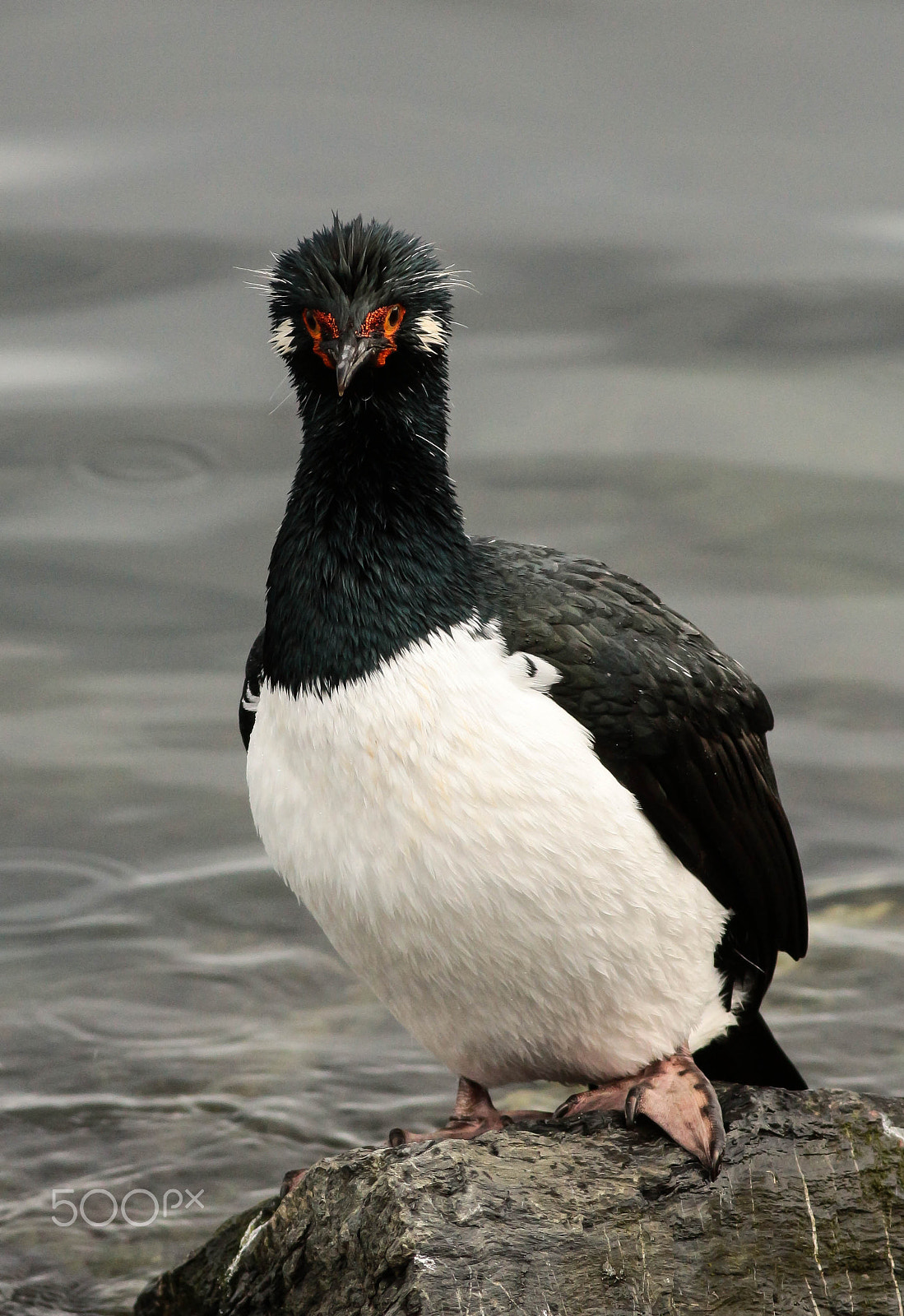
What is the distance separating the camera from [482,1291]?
379 cm

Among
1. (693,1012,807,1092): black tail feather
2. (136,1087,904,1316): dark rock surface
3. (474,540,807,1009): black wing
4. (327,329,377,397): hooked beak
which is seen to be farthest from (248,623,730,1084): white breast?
(327,329,377,397): hooked beak

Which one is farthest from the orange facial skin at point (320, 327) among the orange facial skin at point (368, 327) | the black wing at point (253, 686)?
the black wing at point (253, 686)

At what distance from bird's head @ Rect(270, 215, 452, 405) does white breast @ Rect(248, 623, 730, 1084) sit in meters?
0.67

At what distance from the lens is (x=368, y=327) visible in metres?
4.23

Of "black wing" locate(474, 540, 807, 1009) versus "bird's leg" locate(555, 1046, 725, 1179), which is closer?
"bird's leg" locate(555, 1046, 725, 1179)

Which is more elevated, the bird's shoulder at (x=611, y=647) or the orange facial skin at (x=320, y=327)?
the orange facial skin at (x=320, y=327)

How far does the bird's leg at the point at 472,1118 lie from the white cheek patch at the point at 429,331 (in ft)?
6.52

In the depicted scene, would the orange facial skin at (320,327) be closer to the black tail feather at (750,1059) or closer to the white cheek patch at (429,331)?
the white cheek patch at (429,331)

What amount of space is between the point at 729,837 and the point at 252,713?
1343 millimetres

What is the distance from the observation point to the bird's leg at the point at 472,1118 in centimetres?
467

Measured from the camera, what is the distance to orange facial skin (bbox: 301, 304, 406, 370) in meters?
4.22

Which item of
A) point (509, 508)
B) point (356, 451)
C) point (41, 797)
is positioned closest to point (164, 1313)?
point (356, 451)

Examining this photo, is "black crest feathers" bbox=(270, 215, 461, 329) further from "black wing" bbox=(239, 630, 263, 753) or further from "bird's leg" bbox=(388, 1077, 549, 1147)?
"bird's leg" bbox=(388, 1077, 549, 1147)

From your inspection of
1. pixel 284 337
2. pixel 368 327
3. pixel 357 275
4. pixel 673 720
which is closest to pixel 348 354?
pixel 368 327
